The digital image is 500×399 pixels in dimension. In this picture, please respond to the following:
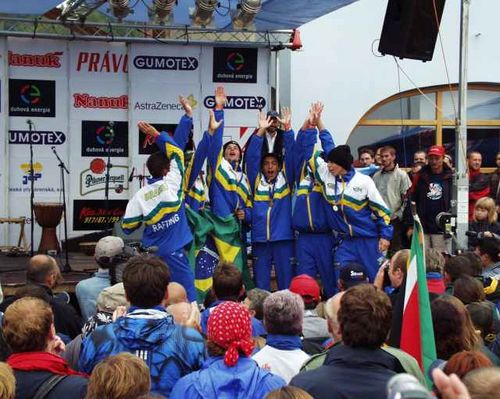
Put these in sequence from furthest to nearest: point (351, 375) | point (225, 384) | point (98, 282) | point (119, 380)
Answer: point (98, 282), point (225, 384), point (351, 375), point (119, 380)

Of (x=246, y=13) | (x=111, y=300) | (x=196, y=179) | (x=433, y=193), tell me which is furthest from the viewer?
(x=246, y=13)

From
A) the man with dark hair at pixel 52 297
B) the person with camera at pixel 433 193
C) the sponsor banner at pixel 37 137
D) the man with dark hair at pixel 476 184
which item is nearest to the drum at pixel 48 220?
the sponsor banner at pixel 37 137

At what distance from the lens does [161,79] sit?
491 inches

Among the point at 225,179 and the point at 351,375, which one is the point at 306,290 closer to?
the point at 351,375

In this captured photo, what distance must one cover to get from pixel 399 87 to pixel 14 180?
6.45 metres

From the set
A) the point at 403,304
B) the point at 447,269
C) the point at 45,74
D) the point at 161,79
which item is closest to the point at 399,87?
the point at 161,79

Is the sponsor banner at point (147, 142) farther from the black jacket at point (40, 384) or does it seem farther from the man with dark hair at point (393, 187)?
the black jacket at point (40, 384)

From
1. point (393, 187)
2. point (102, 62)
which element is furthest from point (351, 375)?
point (102, 62)

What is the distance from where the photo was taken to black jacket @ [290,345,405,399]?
3211mm

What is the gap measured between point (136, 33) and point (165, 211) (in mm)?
4824

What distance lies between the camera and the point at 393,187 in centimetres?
1024

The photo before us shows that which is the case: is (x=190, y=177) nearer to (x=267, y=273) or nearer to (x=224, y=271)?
(x=267, y=273)

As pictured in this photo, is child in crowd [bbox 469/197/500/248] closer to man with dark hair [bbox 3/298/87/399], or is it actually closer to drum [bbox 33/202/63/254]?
drum [bbox 33/202/63/254]

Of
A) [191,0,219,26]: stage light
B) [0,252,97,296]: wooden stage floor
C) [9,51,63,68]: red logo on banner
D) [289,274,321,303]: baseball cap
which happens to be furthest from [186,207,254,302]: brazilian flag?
[9,51,63,68]: red logo on banner
